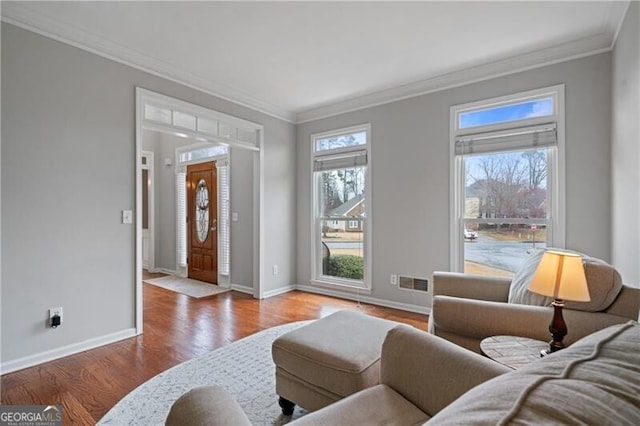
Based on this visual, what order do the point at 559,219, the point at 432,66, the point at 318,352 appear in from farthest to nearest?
1. the point at 432,66
2. the point at 559,219
3. the point at 318,352

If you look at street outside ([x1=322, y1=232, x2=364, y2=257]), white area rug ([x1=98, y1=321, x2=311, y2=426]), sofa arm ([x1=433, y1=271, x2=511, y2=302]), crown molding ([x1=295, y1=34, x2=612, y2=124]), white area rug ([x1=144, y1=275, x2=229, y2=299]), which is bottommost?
white area rug ([x1=144, y1=275, x2=229, y2=299])

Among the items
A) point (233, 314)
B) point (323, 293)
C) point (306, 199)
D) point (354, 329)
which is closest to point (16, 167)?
point (233, 314)

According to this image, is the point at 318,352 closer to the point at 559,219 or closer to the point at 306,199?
the point at 559,219

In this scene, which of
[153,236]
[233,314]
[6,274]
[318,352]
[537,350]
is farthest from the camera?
[153,236]

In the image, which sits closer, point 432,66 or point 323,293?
point 432,66

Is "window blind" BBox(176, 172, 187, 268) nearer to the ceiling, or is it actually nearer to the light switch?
the ceiling

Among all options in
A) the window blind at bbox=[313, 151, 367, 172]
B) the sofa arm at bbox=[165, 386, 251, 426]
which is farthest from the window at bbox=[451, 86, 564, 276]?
the sofa arm at bbox=[165, 386, 251, 426]

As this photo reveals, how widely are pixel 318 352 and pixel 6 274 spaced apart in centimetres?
245

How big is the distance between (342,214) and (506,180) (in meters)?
2.08

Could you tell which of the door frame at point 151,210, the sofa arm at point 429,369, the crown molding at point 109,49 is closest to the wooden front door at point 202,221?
the door frame at point 151,210

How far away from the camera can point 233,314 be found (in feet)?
12.3

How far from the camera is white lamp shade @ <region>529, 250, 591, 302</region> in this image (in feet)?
4.69

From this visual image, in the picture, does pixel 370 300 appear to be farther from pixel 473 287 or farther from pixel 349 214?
pixel 473 287

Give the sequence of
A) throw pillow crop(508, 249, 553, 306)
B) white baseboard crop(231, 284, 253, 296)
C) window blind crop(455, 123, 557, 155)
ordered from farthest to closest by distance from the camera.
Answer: white baseboard crop(231, 284, 253, 296), window blind crop(455, 123, 557, 155), throw pillow crop(508, 249, 553, 306)
